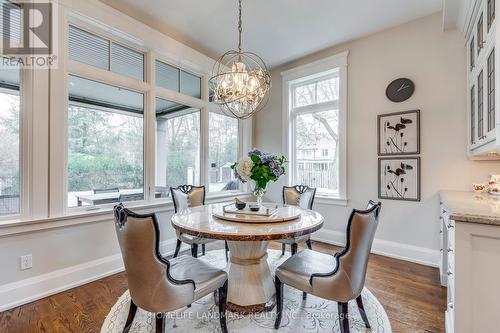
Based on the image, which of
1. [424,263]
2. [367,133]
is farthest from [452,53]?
[424,263]

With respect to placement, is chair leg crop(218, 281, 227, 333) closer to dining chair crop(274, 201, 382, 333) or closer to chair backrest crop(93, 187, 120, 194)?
dining chair crop(274, 201, 382, 333)

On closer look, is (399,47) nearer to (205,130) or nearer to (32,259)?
(205,130)

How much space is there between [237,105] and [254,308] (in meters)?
2.06

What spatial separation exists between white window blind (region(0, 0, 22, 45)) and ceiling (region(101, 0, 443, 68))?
899 mm

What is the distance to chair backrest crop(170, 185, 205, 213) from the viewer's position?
121 inches

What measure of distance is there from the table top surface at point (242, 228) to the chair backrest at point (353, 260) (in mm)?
328

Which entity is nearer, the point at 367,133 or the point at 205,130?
the point at 367,133

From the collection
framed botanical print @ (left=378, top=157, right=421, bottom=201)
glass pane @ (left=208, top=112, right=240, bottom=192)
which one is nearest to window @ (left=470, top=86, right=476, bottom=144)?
framed botanical print @ (left=378, top=157, right=421, bottom=201)

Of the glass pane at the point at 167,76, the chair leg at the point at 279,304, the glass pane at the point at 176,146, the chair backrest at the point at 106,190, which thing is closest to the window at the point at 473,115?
the chair leg at the point at 279,304

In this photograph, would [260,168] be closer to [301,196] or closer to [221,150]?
[301,196]

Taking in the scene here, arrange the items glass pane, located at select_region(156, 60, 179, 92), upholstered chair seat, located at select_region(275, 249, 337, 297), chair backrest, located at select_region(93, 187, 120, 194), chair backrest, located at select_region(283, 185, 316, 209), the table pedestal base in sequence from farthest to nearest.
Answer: glass pane, located at select_region(156, 60, 179, 92) < chair backrest, located at select_region(283, 185, 316, 209) < chair backrest, located at select_region(93, 187, 120, 194) < the table pedestal base < upholstered chair seat, located at select_region(275, 249, 337, 297)

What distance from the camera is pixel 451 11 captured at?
2719 millimetres

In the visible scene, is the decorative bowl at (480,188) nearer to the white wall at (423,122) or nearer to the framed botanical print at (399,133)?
the white wall at (423,122)

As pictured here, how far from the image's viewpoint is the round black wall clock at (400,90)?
129 inches
